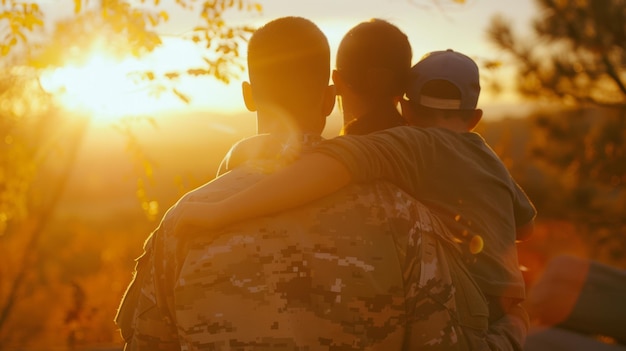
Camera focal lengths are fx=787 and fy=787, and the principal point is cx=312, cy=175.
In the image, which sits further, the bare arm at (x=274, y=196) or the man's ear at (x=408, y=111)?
the man's ear at (x=408, y=111)

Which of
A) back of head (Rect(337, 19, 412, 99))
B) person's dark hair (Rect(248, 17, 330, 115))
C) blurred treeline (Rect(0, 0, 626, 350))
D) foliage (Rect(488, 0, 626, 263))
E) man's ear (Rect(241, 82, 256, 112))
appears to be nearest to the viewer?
person's dark hair (Rect(248, 17, 330, 115))

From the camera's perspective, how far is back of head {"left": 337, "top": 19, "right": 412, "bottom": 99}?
2955 mm

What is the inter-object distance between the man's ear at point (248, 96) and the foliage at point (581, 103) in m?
11.1

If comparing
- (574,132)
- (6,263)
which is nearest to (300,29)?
(574,132)

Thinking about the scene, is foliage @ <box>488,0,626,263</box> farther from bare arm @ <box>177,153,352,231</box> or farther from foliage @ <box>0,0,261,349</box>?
bare arm @ <box>177,153,352,231</box>

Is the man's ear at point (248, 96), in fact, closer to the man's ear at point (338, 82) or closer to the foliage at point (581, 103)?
the man's ear at point (338, 82)

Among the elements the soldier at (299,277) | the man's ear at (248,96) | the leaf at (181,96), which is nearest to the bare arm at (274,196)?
the soldier at (299,277)

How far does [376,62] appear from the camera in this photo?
2955mm

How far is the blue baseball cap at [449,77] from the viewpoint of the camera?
9.07ft

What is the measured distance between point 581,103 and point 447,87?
11.2m

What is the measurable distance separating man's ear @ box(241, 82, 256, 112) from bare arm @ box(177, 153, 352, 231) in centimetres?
34

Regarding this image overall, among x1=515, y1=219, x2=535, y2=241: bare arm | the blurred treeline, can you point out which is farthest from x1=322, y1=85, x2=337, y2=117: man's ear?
the blurred treeline

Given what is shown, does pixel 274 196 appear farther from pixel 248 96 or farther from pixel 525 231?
pixel 525 231

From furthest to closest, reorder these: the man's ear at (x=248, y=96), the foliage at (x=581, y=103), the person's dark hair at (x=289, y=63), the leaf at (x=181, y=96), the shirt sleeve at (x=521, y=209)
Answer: the foliage at (x=581, y=103)
the leaf at (x=181, y=96)
the shirt sleeve at (x=521, y=209)
the man's ear at (x=248, y=96)
the person's dark hair at (x=289, y=63)
